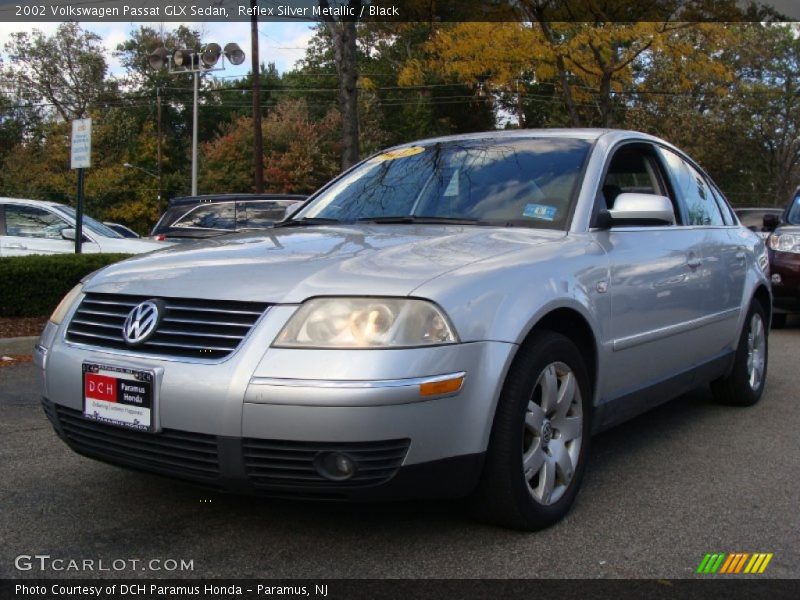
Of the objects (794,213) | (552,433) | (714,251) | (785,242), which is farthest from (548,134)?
(794,213)

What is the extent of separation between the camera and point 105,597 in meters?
2.62

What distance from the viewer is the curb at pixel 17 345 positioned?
7500mm

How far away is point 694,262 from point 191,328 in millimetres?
2777

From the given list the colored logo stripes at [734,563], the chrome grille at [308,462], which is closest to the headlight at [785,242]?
the colored logo stripes at [734,563]

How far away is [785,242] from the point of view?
9539mm

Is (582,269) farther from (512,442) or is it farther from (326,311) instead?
(326,311)

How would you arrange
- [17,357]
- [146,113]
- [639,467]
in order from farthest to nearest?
[146,113] → [17,357] → [639,467]

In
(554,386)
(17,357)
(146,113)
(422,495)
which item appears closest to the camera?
(422,495)

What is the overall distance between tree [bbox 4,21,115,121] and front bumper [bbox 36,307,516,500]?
59991 millimetres

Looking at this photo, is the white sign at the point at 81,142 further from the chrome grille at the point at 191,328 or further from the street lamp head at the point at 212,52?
the street lamp head at the point at 212,52

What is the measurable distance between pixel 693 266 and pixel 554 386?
5.30 ft

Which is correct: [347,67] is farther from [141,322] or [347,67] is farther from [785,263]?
[141,322]

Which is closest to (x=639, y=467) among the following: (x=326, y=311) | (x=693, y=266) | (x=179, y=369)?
(x=693, y=266)

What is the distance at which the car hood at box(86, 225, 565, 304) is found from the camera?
2.84 m
